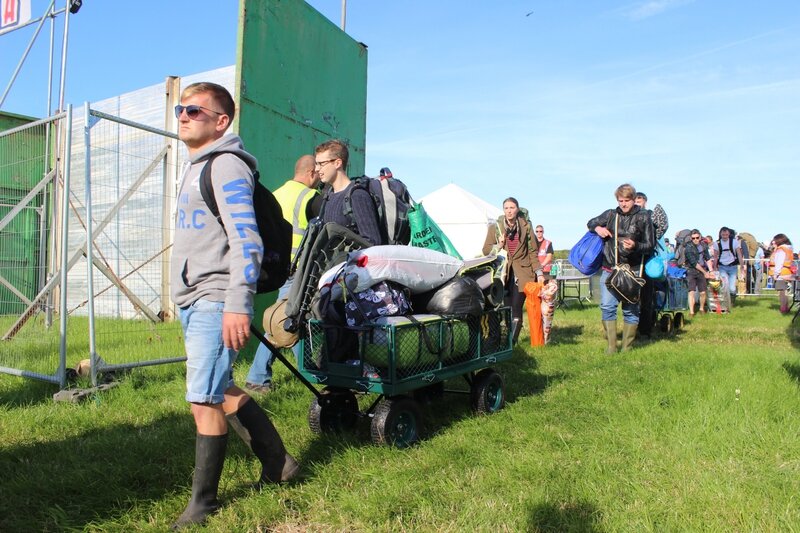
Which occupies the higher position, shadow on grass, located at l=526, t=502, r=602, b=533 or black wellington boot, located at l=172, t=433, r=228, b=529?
black wellington boot, located at l=172, t=433, r=228, b=529

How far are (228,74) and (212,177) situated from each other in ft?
25.1

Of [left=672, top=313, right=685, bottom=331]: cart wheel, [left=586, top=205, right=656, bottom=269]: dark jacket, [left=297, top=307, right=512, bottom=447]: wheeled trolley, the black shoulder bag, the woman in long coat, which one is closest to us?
Answer: [left=297, top=307, right=512, bottom=447]: wheeled trolley

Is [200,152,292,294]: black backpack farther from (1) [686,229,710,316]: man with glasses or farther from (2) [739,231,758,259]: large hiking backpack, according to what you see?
(2) [739,231,758,259]: large hiking backpack

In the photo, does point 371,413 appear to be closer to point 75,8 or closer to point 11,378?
point 11,378

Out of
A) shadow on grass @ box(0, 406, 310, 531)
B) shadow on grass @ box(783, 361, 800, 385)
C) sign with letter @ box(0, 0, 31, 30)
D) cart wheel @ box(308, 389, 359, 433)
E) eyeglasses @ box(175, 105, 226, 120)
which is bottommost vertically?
shadow on grass @ box(0, 406, 310, 531)

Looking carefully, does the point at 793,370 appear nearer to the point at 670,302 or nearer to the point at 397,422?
the point at 397,422

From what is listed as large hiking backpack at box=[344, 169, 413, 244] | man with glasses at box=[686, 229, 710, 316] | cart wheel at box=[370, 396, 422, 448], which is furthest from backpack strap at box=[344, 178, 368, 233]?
man with glasses at box=[686, 229, 710, 316]

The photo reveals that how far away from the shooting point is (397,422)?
3.72m

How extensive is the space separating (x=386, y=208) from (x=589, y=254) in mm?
4020

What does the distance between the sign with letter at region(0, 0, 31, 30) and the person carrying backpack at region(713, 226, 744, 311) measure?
15.0 metres

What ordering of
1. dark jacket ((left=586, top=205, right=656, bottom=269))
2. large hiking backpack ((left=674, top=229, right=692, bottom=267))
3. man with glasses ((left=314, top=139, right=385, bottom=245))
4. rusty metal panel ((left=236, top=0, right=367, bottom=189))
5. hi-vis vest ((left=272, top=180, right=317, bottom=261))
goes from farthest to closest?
large hiking backpack ((left=674, top=229, right=692, bottom=267))
dark jacket ((left=586, top=205, right=656, bottom=269))
rusty metal panel ((left=236, top=0, right=367, bottom=189))
hi-vis vest ((left=272, top=180, right=317, bottom=261))
man with glasses ((left=314, top=139, right=385, bottom=245))

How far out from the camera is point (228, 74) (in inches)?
376

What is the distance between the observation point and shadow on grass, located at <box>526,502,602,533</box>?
2607mm

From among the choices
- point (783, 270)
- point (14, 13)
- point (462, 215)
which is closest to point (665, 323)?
point (783, 270)
